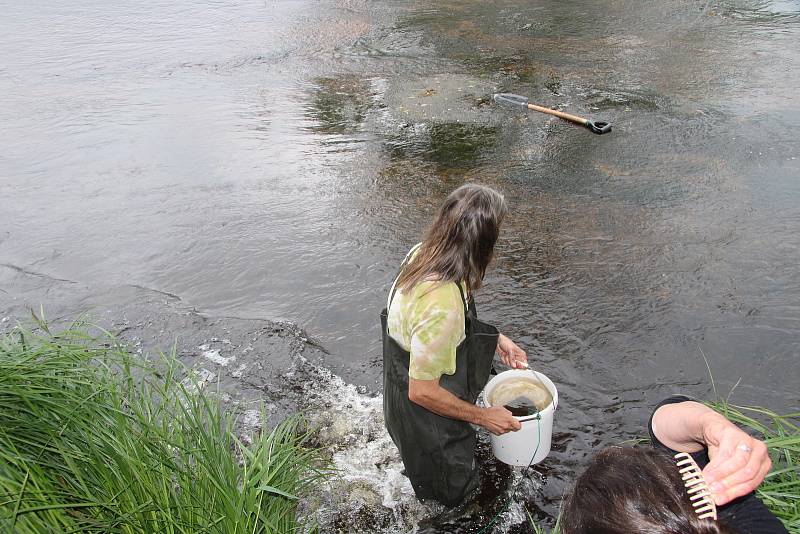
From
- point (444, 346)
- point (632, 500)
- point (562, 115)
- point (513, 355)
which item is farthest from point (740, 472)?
point (562, 115)

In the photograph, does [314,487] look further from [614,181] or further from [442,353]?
[614,181]

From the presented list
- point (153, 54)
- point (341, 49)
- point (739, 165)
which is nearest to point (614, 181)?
point (739, 165)

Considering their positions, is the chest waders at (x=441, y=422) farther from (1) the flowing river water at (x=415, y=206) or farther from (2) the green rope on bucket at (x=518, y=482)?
(1) the flowing river water at (x=415, y=206)

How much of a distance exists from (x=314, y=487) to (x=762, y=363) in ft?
10.5

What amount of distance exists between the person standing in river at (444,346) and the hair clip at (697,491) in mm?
1131

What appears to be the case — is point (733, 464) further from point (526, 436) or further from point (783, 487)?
point (526, 436)

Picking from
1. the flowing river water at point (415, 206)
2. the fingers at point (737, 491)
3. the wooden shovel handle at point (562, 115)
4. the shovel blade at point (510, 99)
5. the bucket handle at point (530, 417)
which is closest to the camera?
the fingers at point (737, 491)

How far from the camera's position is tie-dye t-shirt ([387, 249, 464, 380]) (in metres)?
2.37

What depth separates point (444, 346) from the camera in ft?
7.83

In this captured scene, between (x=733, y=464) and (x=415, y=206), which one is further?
(x=415, y=206)

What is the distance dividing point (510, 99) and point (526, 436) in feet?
20.1

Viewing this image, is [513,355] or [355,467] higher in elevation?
[513,355]

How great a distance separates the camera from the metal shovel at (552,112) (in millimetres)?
6996

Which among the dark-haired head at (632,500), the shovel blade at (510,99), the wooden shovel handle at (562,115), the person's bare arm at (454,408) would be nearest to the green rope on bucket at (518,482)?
the person's bare arm at (454,408)
